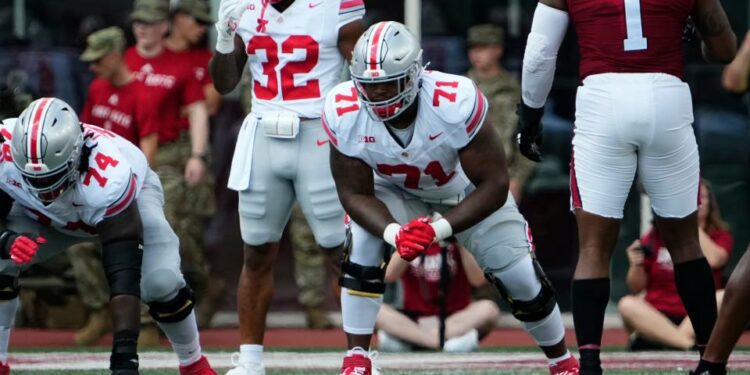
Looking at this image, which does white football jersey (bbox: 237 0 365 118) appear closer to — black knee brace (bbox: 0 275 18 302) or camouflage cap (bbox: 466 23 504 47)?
black knee brace (bbox: 0 275 18 302)

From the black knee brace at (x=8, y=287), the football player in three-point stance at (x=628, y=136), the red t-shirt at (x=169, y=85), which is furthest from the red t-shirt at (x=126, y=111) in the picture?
the football player in three-point stance at (x=628, y=136)

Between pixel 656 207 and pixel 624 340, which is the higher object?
pixel 656 207

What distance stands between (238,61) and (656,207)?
212 cm

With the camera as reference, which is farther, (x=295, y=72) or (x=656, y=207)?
(x=295, y=72)

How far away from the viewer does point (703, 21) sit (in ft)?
21.2

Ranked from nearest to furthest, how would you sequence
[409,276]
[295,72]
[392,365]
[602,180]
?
[602,180] < [295,72] < [392,365] < [409,276]

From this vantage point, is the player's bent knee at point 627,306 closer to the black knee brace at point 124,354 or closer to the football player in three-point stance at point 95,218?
the football player in three-point stance at point 95,218

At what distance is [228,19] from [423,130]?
140 centimetres

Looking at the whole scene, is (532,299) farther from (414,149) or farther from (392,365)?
(392,365)

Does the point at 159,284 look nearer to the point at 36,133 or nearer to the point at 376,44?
the point at 36,133

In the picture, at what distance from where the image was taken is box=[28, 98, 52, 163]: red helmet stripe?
20.3 ft

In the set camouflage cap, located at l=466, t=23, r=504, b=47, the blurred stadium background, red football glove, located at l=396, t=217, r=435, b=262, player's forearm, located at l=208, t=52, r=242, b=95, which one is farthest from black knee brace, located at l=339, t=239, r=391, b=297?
the blurred stadium background

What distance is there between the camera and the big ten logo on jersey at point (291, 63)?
740cm

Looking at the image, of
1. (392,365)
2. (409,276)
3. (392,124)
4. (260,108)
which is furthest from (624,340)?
(392,124)
